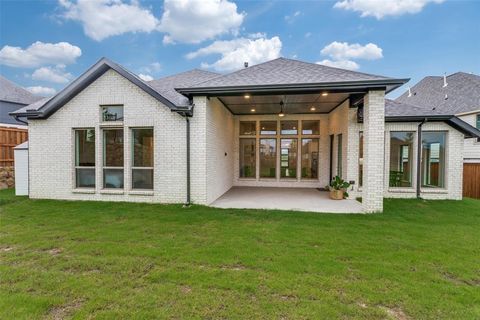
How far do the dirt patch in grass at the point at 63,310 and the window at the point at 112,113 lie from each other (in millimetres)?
5938

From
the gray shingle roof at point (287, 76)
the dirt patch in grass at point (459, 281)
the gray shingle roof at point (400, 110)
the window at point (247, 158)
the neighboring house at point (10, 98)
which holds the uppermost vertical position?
the neighboring house at point (10, 98)

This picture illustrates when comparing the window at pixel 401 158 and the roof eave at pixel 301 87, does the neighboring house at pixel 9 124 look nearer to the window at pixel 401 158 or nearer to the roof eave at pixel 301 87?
the roof eave at pixel 301 87

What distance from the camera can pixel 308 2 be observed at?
9.74 meters

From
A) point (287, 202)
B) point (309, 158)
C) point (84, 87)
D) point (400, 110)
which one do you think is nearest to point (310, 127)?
point (309, 158)

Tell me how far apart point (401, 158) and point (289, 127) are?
15.1 ft

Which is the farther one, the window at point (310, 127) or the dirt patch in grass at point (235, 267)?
the window at point (310, 127)

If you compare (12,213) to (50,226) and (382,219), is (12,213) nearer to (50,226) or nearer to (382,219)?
(50,226)

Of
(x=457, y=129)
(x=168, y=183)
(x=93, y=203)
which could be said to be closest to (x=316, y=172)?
(x=457, y=129)

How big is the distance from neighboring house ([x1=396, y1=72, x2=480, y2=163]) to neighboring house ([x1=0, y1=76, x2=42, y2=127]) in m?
28.6

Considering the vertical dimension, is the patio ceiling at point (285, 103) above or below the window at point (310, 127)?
above

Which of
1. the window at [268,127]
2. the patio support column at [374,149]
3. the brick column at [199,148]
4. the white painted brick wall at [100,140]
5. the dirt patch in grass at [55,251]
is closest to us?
the dirt patch in grass at [55,251]

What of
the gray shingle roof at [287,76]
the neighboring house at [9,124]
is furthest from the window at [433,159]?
the neighboring house at [9,124]

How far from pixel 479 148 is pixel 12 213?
20.6m

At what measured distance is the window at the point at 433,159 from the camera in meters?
8.48
